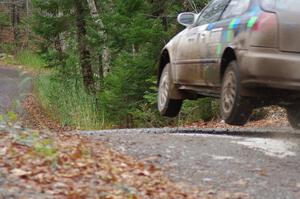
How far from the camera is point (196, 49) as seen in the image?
894 cm

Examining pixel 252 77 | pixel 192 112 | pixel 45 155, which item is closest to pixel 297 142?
pixel 252 77

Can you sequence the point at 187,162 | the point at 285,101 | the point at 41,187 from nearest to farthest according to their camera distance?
1. the point at 41,187
2. the point at 187,162
3. the point at 285,101

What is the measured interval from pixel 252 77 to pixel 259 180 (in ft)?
4.92

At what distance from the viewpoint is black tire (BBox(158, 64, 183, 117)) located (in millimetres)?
10359

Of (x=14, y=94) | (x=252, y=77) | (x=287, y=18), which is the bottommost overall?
(x=14, y=94)

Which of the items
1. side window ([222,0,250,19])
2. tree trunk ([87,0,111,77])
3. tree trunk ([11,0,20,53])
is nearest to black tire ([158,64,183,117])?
side window ([222,0,250,19])

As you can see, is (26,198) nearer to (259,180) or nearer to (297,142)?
(259,180)

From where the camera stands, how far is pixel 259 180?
641 cm

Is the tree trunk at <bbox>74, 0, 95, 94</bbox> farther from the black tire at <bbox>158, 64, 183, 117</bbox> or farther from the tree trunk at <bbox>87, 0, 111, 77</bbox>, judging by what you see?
the black tire at <bbox>158, 64, 183, 117</bbox>

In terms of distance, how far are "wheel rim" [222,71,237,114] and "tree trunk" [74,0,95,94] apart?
1422cm

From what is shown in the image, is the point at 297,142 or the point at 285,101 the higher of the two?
the point at 285,101

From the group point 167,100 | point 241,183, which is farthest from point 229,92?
point 167,100

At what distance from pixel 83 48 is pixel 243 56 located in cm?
1531

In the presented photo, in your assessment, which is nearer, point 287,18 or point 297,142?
point 287,18
